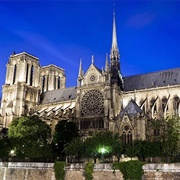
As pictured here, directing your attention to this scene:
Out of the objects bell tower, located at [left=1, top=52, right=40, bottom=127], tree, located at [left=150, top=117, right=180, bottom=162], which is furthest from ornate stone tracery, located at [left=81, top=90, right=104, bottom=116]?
bell tower, located at [left=1, top=52, right=40, bottom=127]

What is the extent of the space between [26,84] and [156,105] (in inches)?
1272

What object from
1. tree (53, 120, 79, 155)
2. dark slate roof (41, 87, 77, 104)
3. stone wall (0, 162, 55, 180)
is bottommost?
stone wall (0, 162, 55, 180)

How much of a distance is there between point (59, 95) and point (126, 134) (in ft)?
104

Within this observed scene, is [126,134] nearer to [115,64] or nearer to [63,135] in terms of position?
[63,135]

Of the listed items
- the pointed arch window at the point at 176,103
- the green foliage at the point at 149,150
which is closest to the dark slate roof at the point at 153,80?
the pointed arch window at the point at 176,103

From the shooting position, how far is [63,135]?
46.1 m

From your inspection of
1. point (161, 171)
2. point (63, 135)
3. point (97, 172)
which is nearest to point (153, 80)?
point (63, 135)

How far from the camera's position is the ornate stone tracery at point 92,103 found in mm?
54781

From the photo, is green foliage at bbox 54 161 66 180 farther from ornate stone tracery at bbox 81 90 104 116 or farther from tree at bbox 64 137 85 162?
ornate stone tracery at bbox 81 90 104 116

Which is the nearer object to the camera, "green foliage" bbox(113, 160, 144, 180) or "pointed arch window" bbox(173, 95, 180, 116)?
"green foliage" bbox(113, 160, 144, 180)

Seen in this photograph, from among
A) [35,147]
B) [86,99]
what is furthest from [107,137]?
[86,99]

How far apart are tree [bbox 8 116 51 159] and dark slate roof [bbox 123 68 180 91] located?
73.4ft

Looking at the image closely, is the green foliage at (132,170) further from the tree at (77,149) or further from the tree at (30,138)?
→ the tree at (30,138)

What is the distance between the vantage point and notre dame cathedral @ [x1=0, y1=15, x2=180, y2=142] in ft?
155
